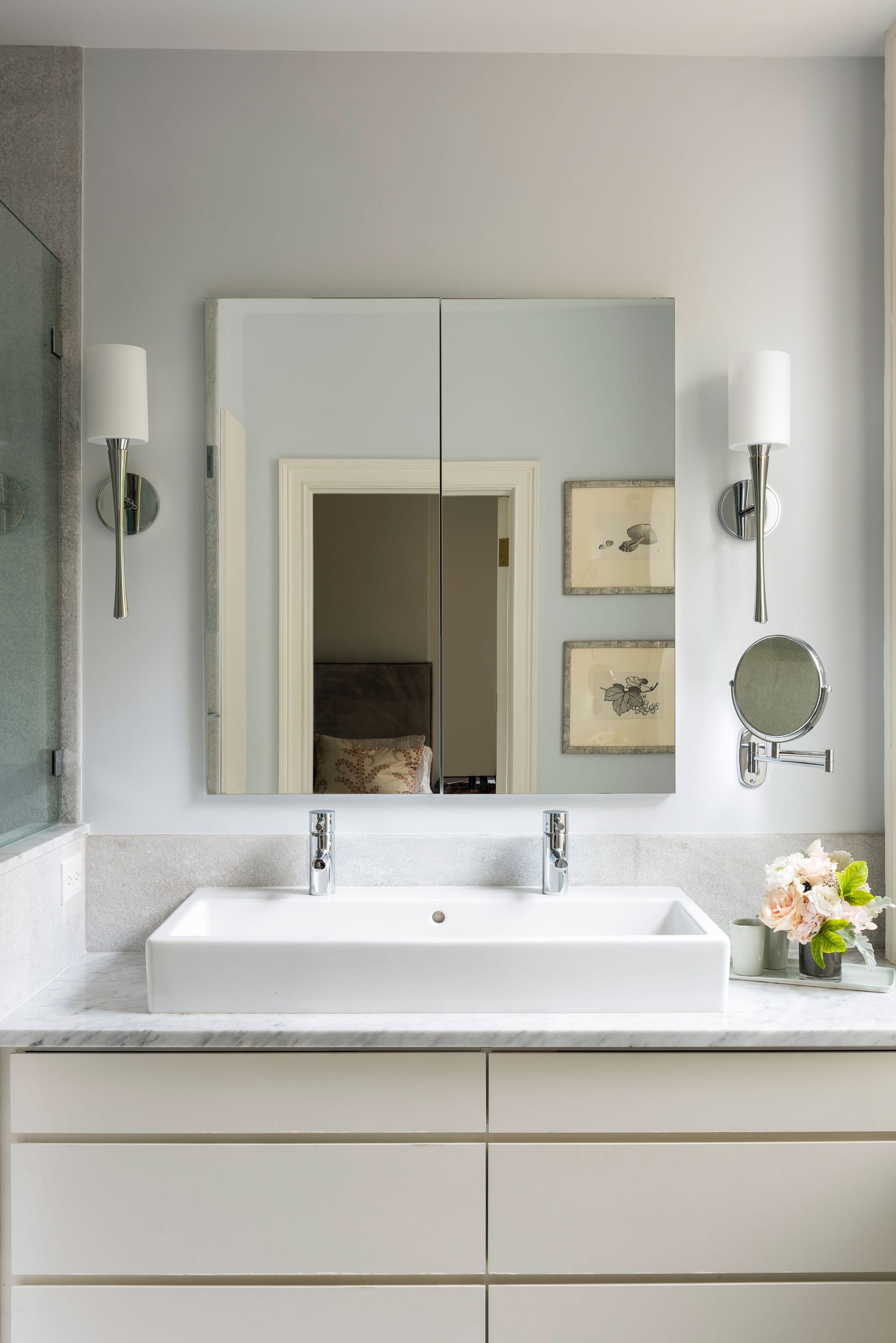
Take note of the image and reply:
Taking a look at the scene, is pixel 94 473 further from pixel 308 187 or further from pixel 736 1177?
pixel 736 1177

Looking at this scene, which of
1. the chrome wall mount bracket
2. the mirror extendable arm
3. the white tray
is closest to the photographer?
the white tray

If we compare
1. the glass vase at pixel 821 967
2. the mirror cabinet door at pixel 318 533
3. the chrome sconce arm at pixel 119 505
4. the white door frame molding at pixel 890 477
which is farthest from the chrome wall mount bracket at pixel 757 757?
the chrome sconce arm at pixel 119 505

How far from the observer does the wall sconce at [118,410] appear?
165cm

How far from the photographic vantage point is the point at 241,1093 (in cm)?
133

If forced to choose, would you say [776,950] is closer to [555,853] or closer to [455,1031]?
[555,853]

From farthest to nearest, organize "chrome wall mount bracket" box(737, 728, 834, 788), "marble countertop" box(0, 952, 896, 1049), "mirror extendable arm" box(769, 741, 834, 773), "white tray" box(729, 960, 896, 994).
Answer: "chrome wall mount bracket" box(737, 728, 834, 788)
"mirror extendable arm" box(769, 741, 834, 773)
"white tray" box(729, 960, 896, 994)
"marble countertop" box(0, 952, 896, 1049)

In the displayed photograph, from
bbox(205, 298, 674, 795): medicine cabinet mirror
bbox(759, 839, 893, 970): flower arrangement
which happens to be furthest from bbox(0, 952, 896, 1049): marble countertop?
bbox(205, 298, 674, 795): medicine cabinet mirror

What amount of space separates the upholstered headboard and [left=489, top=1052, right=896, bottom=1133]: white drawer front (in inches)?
25.4

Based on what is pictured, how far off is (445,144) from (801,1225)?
1.92 meters

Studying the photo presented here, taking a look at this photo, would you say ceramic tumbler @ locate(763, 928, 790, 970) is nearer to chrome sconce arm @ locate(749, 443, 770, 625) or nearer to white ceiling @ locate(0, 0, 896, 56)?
chrome sconce arm @ locate(749, 443, 770, 625)

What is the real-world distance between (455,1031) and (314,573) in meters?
0.86

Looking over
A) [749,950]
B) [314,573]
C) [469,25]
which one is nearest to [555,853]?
[749,950]

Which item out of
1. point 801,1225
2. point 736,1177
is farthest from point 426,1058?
point 801,1225

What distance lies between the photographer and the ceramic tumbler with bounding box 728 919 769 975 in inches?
61.4
